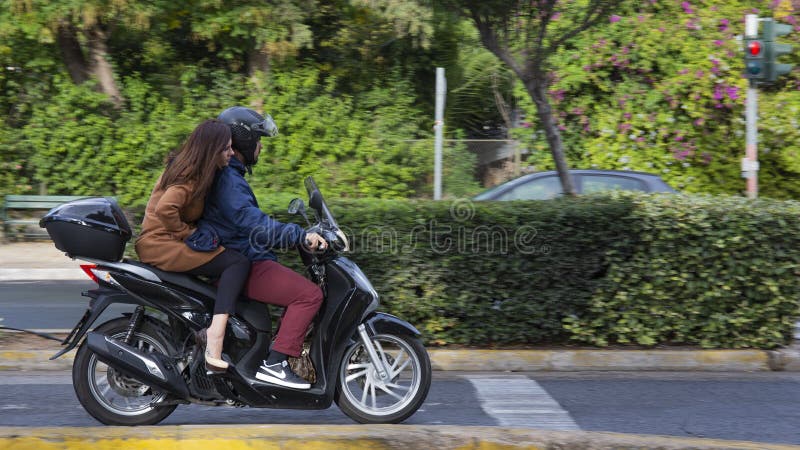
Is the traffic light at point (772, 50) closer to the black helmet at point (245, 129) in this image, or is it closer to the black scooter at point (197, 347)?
the black scooter at point (197, 347)

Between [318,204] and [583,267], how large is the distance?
9.98 ft

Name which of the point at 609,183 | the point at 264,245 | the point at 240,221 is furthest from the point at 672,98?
the point at 240,221

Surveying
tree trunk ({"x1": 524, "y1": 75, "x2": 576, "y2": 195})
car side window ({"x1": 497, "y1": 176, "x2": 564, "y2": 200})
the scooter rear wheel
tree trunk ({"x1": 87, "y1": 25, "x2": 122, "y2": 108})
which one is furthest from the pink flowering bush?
the scooter rear wheel

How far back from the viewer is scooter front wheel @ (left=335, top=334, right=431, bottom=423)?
201 inches

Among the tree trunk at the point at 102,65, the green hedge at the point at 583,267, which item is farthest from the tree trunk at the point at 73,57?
the green hedge at the point at 583,267

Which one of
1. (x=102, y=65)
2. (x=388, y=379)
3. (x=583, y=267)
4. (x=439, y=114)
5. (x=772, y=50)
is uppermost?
(x=102, y=65)

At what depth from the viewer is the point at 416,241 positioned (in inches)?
284

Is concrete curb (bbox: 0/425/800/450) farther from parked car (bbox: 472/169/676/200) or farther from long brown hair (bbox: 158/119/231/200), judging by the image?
parked car (bbox: 472/169/676/200)

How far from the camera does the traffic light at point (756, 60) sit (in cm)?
1147

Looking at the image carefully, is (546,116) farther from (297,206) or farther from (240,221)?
(240,221)

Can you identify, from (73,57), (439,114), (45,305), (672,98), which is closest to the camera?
(45,305)

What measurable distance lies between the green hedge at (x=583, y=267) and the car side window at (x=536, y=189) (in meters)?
3.15

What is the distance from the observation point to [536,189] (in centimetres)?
1062

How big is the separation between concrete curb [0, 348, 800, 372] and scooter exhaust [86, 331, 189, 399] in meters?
2.31
